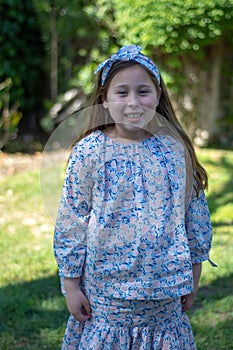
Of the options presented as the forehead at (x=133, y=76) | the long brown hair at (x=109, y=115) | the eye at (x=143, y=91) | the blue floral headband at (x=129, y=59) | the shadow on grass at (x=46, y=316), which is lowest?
the shadow on grass at (x=46, y=316)

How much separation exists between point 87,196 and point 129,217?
0.52 ft

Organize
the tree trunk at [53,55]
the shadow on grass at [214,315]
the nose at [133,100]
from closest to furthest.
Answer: the nose at [133,100], the shadow on grass at [214,315], the tree trunk at [53,55]

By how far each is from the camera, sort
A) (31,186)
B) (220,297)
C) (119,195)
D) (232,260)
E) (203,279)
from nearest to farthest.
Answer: (119,195), (220,297), (203,279), (232,260), (31,186)

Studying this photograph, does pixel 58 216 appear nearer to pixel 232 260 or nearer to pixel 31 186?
pixel 232 260

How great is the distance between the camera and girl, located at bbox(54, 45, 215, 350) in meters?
1.93

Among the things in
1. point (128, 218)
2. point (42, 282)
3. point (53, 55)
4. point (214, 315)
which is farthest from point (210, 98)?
point (128, 218)

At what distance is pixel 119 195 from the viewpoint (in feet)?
6.29

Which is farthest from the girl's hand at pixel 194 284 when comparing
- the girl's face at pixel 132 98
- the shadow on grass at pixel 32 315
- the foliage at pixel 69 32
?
the foliage at pixel 69 32

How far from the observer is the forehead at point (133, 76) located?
195 centimetres

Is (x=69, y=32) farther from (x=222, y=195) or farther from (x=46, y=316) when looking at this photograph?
(x=46, y=316)

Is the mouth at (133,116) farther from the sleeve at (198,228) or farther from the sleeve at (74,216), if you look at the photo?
the sleeve at (198,228)

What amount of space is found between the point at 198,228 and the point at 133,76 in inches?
22.0

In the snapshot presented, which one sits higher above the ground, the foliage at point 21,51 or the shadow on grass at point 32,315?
the foliage at point 21,51

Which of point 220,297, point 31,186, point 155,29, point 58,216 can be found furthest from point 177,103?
point 58,216
